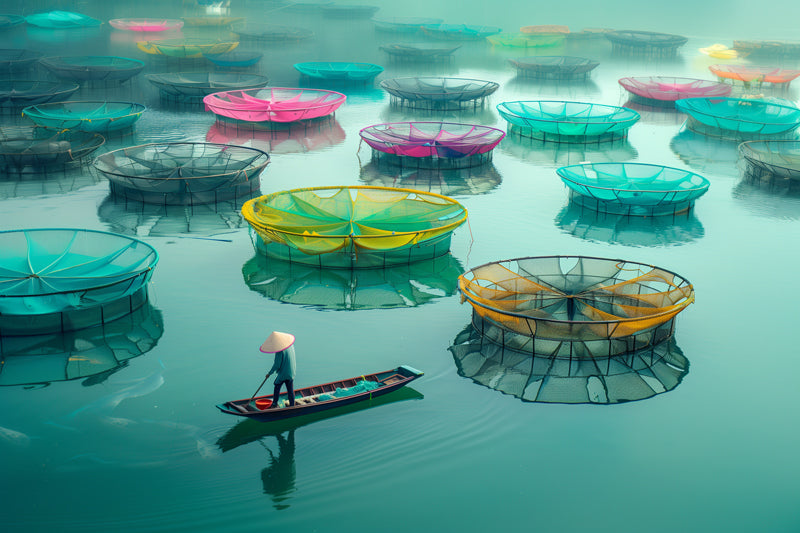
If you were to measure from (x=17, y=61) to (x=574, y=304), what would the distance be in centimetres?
2543

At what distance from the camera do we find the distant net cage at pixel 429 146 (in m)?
20.2

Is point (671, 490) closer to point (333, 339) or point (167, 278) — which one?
point (333, 339)

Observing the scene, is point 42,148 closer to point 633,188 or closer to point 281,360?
point 281,360

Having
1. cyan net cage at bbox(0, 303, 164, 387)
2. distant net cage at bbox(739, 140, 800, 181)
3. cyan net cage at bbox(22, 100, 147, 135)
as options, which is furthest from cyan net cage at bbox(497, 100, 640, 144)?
cyan net cage at bbox(0, 303, 164, 387)

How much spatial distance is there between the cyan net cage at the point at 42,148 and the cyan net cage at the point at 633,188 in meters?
11.3

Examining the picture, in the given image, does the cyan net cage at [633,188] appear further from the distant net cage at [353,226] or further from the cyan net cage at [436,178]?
the distant net cage at [353,226]

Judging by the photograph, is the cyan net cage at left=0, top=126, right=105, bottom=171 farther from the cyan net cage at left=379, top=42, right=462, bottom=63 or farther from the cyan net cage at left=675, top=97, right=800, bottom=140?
the cyan net cage at left=379, top=42, right=462, bottom=63

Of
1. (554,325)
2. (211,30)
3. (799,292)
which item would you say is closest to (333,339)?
(554,325)

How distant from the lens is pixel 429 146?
2009 cm

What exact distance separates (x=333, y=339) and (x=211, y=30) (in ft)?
130

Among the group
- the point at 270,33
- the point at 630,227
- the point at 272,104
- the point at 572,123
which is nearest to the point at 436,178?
the point at 630,227

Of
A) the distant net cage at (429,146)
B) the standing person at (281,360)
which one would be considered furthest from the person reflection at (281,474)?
the distant net cage at (429,146)

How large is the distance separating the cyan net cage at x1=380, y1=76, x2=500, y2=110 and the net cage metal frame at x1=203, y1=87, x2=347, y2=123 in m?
2.69

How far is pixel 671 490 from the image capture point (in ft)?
28.8
